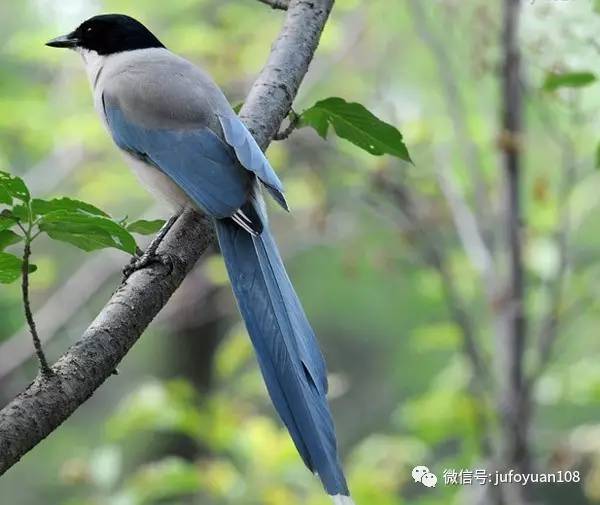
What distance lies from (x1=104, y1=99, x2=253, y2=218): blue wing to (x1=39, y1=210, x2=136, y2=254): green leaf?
26.7 inches

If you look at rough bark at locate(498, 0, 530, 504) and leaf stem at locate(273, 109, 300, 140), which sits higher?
leaf stem at locate(273, 109, 300, 140)

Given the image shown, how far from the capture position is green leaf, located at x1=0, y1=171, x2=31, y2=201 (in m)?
1.38

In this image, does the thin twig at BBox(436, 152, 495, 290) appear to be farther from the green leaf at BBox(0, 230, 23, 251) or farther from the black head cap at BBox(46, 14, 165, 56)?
Answer: the green leaf at BBox(0, 230, 23, 251)

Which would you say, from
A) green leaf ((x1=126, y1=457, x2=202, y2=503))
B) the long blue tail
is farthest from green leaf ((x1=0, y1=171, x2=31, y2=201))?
green leaf ((x1=126, y1=457, x2=202, y2=503))

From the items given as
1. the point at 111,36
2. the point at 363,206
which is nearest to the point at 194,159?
the point at 111,36

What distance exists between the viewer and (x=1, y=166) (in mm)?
4820

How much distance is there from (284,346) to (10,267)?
501mm

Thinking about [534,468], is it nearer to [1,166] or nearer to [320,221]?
[320,221]

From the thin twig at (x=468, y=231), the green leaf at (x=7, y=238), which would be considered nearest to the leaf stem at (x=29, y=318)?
the green leaf at (x=7, y=238)

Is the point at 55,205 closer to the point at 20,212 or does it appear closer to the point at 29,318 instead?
the point at 20,212

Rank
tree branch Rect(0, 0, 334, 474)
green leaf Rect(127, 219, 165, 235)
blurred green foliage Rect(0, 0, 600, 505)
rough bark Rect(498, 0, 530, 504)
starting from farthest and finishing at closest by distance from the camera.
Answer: blurred green foliage Rect(0, 0, 600, 505) → rough bark Rect(498, 0, 530, 504) → green leaf Rect(127, 219, 165, 235) → tree branch Rect(0, 0, 334, 474)

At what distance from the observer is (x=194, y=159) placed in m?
2.44

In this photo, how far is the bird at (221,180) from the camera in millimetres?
1646

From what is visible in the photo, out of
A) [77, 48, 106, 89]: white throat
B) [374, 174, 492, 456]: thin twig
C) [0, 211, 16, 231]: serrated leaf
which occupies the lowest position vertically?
[374, 174, 492, 456]: thin twig
